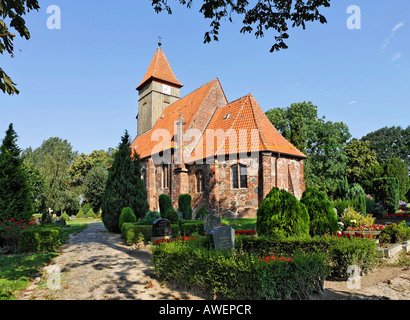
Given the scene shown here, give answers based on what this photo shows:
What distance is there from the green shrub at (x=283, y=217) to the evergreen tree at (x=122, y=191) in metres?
10.3

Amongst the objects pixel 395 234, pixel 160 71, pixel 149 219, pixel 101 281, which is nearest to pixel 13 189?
pixel 149 219

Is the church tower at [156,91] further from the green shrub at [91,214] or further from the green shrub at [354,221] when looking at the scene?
the green shrub at [354,221]

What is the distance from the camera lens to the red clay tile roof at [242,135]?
784 inches

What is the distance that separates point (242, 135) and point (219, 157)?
2.55m

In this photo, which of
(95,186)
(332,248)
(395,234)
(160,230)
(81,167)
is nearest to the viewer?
(332,248)

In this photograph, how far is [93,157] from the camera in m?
57.5

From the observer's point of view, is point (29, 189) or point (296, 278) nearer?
point (296, 278)

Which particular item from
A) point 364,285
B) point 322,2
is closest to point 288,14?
point 322,2

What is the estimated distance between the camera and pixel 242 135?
68.1 ft

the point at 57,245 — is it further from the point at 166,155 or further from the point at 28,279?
the point at 166,155

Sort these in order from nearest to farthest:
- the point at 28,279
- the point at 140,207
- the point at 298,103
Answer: the point at 28,279 → the point at 140,207 → the point at 298,103

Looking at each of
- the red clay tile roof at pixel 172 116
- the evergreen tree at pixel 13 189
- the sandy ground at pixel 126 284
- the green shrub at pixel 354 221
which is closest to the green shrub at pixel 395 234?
the green shrub at pixel 354 221

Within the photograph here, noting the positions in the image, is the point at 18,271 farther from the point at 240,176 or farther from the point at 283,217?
the point at 240,176

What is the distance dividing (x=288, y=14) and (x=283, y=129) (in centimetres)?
3263
